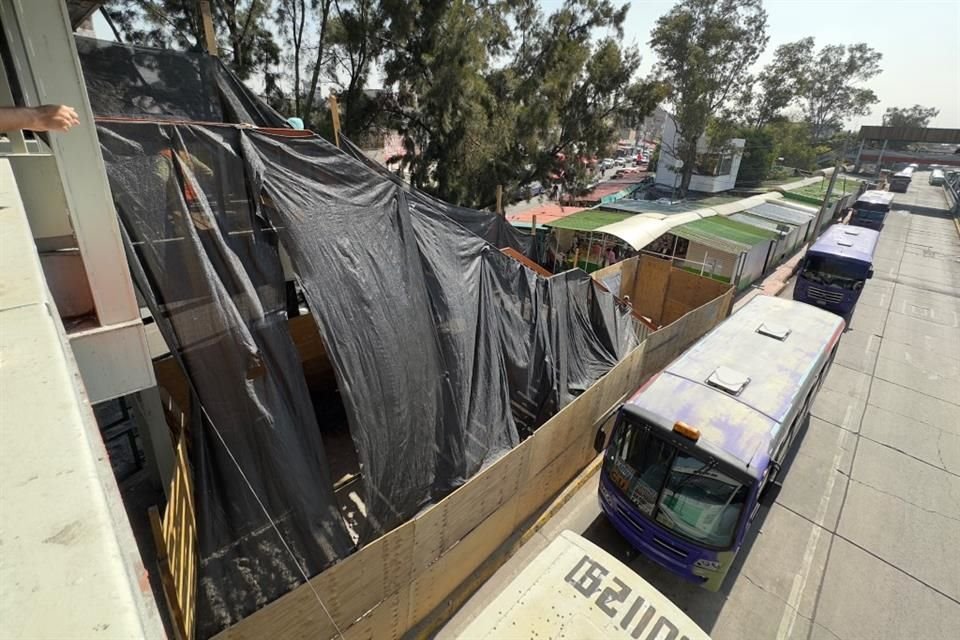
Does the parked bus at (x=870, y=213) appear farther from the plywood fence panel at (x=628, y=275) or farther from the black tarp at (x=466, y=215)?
the black tarp at (x=466, y=215)

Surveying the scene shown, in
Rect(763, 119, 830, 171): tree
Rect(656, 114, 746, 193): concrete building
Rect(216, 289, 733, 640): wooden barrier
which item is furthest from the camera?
Rect(763, 119, 830, 171): tree

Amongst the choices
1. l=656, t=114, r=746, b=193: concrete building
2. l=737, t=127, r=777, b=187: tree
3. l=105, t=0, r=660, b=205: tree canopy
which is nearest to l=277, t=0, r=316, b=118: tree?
l=105, t=0, r=660, b=205: tree canopy

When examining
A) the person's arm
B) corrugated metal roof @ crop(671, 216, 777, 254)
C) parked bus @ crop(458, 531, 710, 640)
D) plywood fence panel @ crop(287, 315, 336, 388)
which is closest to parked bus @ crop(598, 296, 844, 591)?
parked bus @ crop(458, 531, 710, 640)

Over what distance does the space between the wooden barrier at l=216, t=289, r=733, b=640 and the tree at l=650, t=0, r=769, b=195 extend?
24036 millimetres

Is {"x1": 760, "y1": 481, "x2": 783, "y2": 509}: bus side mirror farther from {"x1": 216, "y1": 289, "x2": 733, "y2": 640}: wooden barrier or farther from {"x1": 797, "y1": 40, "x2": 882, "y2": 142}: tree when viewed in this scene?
{"x1": 797, "y1": 40, "x2": 882, "y2": 142}: tree

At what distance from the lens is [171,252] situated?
4137 mm

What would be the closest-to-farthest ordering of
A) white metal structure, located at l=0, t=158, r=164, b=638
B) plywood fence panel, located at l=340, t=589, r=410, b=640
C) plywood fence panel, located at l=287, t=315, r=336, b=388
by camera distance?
white metal structure, located at l=0, t=158, r=164, b=638, plywood fence panel, located at l=340, t=589, r=410, b=640, plywood fence panel, located at l=287, t=315, r=336, b=388

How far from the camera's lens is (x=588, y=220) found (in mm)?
15812

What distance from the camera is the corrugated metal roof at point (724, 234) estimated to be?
14.6 meters

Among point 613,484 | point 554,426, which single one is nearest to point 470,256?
point 554,426

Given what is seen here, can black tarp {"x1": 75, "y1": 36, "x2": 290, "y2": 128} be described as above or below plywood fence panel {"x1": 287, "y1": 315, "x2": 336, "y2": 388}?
above

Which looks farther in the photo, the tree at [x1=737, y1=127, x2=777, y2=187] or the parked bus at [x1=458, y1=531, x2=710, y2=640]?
the tree at [x1=737, y1=127, x2=777, y2=187]

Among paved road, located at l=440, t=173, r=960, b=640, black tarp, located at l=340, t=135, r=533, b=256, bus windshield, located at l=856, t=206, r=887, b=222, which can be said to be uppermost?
black tarp, located at l=340, t=135, r=533, b=256

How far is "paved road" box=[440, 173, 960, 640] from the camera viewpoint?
18.5 feet
